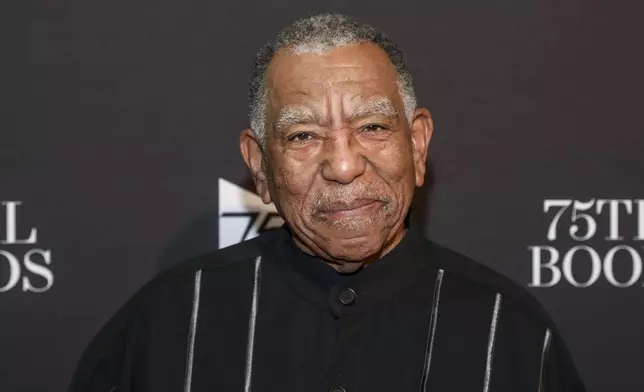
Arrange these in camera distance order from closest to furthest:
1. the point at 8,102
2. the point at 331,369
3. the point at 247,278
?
the point at 331,369 < the point at 247,278 < the point at 8,102

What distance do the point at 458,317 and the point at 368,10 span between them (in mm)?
788

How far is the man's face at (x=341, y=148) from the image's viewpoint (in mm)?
1450

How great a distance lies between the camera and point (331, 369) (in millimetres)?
1476

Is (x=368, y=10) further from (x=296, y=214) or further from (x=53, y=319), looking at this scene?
(x=53, y=319)

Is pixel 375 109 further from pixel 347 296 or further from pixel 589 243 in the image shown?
pixel 589 243

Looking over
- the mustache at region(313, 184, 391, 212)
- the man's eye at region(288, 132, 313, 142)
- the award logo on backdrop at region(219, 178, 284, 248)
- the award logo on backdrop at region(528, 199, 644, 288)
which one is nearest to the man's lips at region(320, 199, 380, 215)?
the mustache at region(313, 184, 391, 212)

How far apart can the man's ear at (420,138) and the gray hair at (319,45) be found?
50mm

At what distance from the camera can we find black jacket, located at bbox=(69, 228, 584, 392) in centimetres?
151

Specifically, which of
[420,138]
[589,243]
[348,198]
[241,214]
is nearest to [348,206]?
[348,198]

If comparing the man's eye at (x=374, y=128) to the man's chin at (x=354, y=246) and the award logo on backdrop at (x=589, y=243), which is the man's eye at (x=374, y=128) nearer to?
the man's chin at (x=354, y=246)

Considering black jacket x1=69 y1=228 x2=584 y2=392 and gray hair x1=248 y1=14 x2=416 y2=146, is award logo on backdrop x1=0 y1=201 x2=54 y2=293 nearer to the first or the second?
black jacket x1=69 y1=228 x2=584 y2=392

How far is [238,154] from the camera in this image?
207cm

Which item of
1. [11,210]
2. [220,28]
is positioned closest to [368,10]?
[220,28]

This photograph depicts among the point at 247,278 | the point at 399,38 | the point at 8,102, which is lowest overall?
the point at 247,278
